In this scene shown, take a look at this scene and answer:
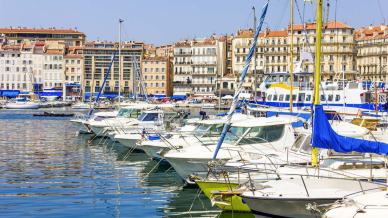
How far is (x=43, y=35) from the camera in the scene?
174500mm

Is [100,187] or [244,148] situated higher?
[244,148]

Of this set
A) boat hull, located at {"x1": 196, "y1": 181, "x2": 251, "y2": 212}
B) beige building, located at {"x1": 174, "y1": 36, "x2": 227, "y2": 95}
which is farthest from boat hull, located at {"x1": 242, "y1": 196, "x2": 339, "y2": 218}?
beige building, located at {"x1": 174, "y1": 36, "x2": 227, "y2": 95}

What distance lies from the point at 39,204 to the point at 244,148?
6.84m

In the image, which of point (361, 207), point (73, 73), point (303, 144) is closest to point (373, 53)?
point (73, 73)

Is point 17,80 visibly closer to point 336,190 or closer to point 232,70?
point 232,70

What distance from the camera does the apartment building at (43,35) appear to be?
173m

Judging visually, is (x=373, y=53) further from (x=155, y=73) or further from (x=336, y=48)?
(x=155, y=73)

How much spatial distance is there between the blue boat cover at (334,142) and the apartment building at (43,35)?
6192 inches

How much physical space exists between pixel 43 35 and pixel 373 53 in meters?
81.8

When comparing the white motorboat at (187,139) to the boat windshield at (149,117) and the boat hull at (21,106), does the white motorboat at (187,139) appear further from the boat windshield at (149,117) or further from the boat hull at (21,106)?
the boat hull at (21,106)

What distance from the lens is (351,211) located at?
14.4 meters

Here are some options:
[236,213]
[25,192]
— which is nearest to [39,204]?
[25,192]

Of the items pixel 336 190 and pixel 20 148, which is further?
pixel 20 148

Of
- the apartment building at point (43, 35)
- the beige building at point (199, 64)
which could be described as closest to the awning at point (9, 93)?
the apartment building at point (43, 35)
